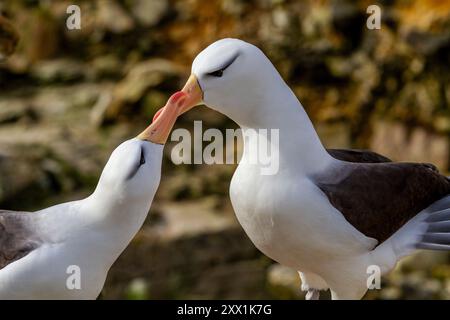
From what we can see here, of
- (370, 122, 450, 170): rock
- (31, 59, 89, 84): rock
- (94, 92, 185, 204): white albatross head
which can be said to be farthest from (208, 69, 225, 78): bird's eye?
(31, 59, 89, 84): rock

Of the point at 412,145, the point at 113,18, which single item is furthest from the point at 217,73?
the point at 113,18

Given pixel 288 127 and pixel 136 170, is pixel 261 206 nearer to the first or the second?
pixel 288 127

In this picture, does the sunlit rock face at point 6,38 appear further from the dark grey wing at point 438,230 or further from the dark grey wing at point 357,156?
the dark grey wing at point 438,230

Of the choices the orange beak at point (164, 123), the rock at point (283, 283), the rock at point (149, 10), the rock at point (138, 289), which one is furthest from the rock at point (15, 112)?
the orange beak at point (164, 123)

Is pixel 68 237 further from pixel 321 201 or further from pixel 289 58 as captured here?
pixel 289 58

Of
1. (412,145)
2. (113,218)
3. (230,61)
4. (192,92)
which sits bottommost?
(412,145)

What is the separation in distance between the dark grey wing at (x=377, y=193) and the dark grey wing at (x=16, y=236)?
100 centimetres

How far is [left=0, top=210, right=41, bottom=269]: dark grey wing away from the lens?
366 cm

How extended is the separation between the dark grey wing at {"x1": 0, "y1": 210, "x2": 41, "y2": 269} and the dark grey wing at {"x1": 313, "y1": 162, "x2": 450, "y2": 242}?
39.3 inches

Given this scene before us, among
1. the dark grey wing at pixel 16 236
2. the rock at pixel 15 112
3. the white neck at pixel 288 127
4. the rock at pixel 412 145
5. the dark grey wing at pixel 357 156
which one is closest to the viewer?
the dark grey wing at pixel 16 236

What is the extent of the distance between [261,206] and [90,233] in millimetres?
588

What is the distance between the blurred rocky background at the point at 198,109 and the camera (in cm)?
847

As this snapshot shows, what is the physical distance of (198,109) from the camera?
9938 mm
